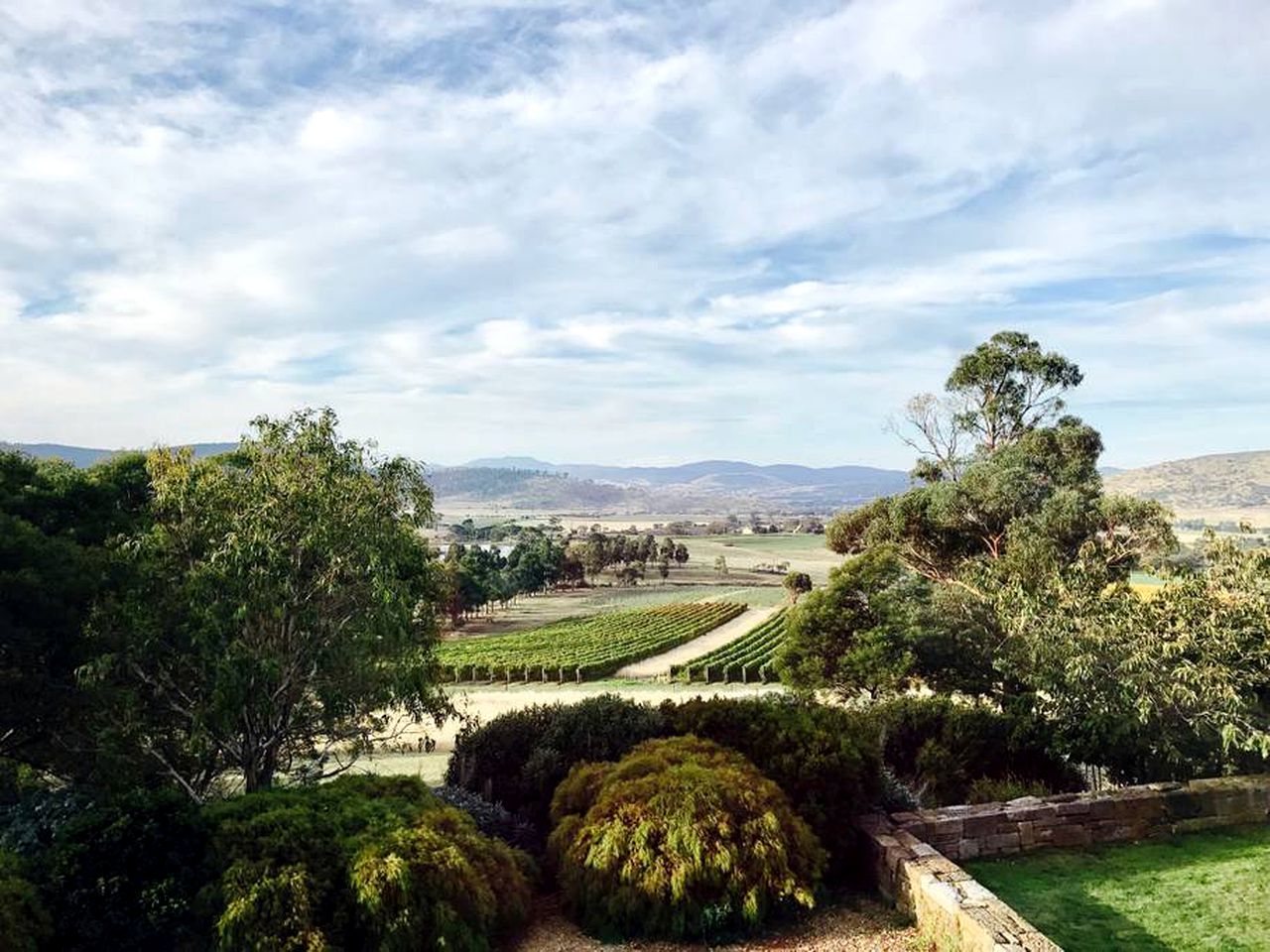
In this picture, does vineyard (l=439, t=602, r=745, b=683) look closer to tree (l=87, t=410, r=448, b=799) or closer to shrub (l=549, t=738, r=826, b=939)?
tree (l=87, t=410, r=448, b=799)

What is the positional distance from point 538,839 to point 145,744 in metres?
5.43

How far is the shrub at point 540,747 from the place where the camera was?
11.3 meters

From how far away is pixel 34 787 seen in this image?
1095 cm

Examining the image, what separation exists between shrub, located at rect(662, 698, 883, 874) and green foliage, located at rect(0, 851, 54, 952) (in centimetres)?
733

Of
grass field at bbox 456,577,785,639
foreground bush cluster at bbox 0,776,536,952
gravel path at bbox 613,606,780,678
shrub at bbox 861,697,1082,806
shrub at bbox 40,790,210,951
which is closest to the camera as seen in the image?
foreground bush cluster at bbox 0,776,536,952

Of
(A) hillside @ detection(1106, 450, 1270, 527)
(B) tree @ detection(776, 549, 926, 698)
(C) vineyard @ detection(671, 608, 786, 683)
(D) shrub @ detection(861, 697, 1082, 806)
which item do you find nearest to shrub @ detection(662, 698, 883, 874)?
(D) shrub @ detection(861, 697, 1082, 806)

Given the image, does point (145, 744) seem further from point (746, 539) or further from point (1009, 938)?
point (746, 539)

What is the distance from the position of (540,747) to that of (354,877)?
4324 mm

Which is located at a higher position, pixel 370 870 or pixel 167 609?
pixel 167 609

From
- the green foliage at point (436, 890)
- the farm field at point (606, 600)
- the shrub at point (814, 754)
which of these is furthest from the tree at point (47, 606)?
the farm field at point (606, 600)

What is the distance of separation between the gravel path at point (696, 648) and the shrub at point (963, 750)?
28162 mm

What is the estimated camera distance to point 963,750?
1364 cm

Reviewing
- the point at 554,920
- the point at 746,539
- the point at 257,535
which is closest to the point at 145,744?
the point at 257,535

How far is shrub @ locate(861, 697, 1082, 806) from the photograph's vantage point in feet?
43.0
